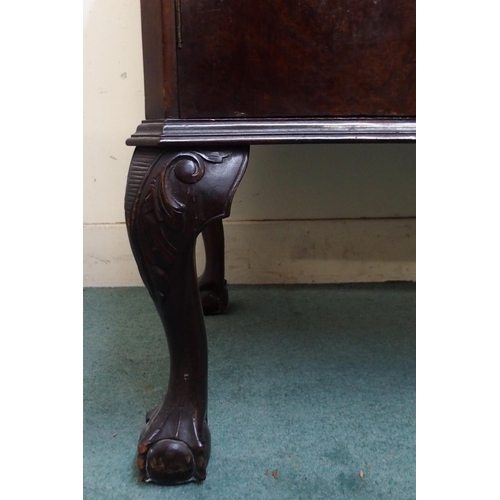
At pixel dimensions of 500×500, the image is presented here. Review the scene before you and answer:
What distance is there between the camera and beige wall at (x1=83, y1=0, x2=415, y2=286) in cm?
145

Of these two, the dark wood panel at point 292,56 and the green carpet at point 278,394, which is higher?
the dark wood panel at point 292,56

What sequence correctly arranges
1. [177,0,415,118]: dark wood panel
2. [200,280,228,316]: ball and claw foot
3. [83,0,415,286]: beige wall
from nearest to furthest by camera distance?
1. [177,0,415,118]: dark wood panel
2. [200,280,228,316]: ball and claw foot
3. [83,0,415,286]: beige wall

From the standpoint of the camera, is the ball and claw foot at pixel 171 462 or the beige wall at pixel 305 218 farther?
the beige wall at pixel 305 218

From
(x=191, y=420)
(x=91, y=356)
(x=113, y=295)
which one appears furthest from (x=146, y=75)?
(x=113, y=295)

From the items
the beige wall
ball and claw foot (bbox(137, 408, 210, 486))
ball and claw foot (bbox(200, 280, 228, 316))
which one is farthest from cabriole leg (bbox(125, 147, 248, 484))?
the beige wall

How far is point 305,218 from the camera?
4.85 feet

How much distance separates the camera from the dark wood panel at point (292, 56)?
0.61 metres

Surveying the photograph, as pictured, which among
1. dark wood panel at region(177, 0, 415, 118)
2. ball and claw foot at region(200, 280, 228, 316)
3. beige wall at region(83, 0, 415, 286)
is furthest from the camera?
beige wall at region(83, 0, 415, 286)

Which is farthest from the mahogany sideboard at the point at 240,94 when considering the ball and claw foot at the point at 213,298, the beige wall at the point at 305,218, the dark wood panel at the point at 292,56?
the beige wall at the point at 305,218

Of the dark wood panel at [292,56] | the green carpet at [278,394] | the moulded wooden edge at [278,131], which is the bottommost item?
the green carpet at [278,394]

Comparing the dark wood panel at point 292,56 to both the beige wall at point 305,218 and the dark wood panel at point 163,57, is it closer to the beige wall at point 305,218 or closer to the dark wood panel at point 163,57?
the dark wood panel at point 163,57

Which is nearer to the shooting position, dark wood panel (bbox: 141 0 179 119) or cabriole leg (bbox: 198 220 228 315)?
dark wood panel (bbox: 141 0 179 119)

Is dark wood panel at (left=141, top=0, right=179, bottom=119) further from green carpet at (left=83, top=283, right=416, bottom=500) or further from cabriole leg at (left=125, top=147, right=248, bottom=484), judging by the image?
green carpet at (left=83, top=283, right=416, bottom=500)

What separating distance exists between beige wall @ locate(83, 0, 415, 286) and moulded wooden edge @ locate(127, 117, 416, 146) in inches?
31.7
